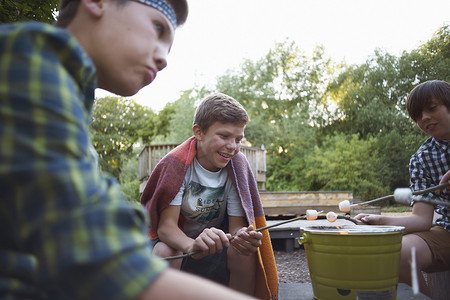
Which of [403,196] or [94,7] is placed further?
[403,196]

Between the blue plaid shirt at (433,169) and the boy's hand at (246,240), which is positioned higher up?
the blue plaid shirt at (433,169)

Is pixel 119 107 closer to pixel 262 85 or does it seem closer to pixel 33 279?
pixel 262 85

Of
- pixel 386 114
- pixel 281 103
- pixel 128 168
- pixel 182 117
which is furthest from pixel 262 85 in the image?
pixel 128 168

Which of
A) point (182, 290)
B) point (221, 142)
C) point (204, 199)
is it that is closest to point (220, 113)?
point (221, 142)

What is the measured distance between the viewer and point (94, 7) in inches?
31.6

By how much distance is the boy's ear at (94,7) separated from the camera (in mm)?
802

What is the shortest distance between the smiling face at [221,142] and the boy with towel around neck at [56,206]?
57.0 inches

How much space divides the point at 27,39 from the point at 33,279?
0.36 meters

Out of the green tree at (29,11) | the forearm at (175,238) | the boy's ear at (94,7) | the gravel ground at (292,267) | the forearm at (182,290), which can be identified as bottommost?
the gravel ground at (292,267)

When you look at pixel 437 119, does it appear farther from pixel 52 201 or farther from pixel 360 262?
pixel 52 201

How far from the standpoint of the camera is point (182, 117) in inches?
731

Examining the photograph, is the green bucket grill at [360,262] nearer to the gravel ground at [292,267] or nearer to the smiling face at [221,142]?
the smiling face at [221,142]

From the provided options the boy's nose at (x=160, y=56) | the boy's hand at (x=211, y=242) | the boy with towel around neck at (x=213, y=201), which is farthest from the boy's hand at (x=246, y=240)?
the boy's nose at (x=160, y=56)

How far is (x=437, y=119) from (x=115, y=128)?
23552mm
